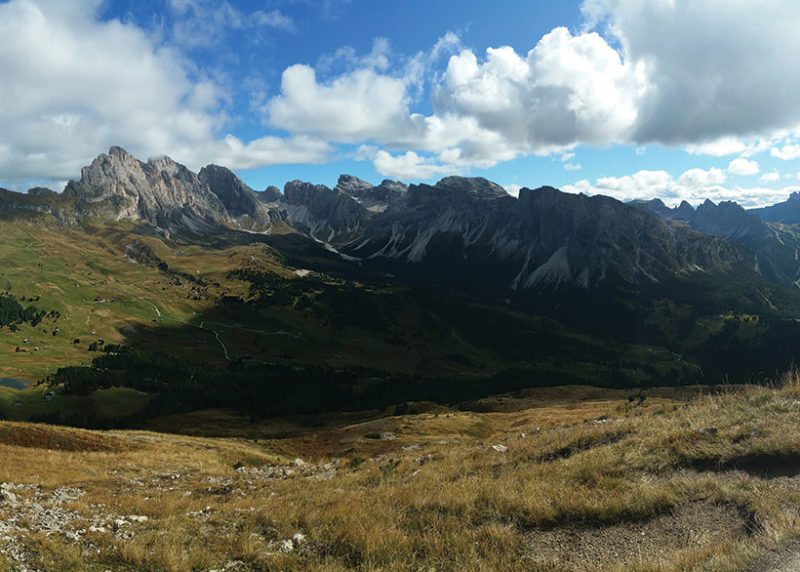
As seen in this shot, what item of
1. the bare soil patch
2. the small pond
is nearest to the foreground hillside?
the bare soil patch

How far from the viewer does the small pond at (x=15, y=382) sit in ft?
491

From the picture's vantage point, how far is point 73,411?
429 ft

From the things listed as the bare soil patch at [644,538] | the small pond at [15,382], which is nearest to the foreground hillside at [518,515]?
the bare soil patch at [644,538]

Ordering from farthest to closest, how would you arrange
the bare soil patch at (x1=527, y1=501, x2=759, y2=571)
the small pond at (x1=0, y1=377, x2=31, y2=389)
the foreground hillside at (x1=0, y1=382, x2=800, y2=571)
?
the small pond at (x1=0, y1=377, x2=31, y2=389) → the foreground hillside at (x1=0, y1=382, x2=800, y2=571) → the bare soil patch at (x1=527, y1=501, x2=759, y2=571)

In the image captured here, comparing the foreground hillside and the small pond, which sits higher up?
the foreground hillside

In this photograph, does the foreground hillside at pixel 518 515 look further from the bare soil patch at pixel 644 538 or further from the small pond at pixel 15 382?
the small pond at pixel 15 382

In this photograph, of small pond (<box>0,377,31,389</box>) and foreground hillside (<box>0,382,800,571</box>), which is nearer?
foreground hillside (<box>0,382,800,571</box>)

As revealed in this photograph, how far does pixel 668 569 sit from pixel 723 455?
8351 mm

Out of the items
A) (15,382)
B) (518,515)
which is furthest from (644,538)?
(15,382)

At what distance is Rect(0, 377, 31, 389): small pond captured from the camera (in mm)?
149762

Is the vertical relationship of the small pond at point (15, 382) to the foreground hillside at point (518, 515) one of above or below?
below

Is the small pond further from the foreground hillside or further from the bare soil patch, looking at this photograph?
the bare soil patch

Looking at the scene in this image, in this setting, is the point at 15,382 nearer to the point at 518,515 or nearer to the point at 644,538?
the point at 518,515

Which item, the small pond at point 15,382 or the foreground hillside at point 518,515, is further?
the small pond at point 15,382
